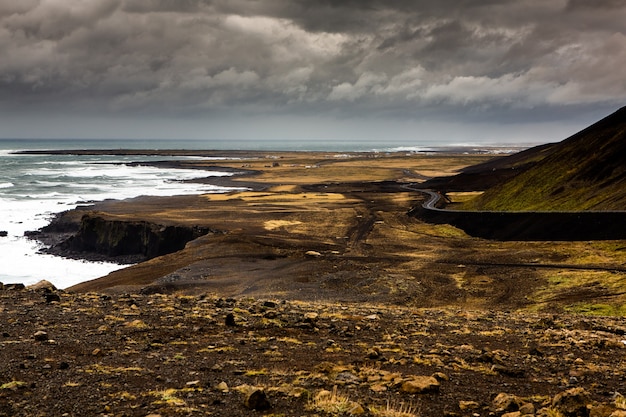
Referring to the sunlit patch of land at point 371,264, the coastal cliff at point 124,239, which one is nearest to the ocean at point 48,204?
the coastal cliff at point 124,239

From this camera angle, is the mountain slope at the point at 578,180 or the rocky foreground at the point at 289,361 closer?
the rocky foreground at the point at 289,361

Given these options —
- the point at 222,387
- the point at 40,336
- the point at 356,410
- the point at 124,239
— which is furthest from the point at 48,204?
the point at 356,410

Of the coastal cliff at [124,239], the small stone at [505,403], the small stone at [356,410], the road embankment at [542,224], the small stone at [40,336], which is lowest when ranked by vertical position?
the coastal cliff at [124,239]

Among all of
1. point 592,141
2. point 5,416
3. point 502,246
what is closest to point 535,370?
point 5,416

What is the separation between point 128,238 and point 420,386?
177ft

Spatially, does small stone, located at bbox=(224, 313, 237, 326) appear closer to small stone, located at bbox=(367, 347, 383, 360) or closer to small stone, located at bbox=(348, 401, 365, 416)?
small stone, located at bbox=(367, 347, 383, 360)

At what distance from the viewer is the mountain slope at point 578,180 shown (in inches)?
2362

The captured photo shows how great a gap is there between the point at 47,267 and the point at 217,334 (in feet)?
140

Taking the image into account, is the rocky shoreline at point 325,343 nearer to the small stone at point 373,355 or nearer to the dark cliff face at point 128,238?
the small stone at point 373,355

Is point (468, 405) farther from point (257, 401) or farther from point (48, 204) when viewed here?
point (48, 204)

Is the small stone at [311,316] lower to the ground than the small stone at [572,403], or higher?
lower

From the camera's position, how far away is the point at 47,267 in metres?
50.8

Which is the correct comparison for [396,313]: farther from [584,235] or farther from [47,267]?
[47,267]

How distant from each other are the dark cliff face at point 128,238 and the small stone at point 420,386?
48552 millimetres
